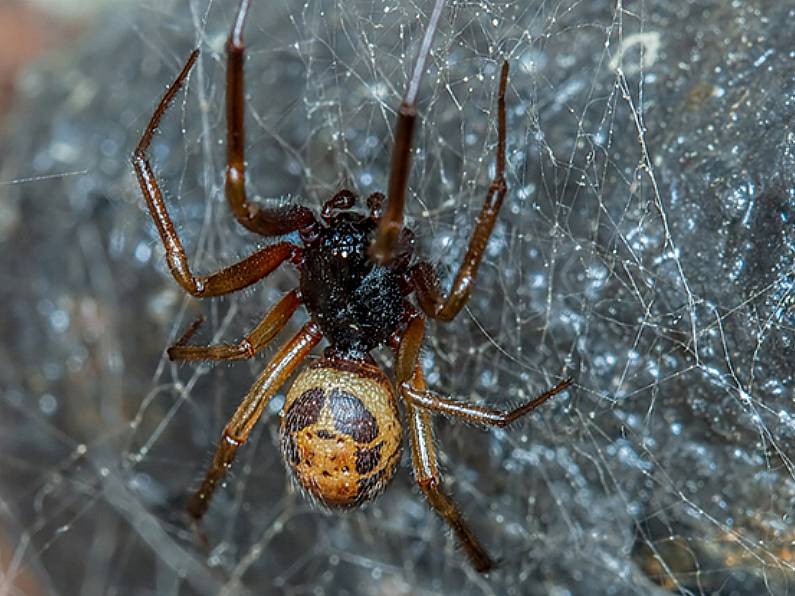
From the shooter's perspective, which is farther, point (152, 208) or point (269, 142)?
point (269, 142)

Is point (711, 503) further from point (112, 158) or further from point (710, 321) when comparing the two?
point (112, 158)

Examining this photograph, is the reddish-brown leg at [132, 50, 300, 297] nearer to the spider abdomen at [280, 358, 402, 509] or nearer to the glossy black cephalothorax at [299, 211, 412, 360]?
the glossy black cephalothorax at [299, 211, 412, 360]

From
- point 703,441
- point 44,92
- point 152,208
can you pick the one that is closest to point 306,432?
point 152,208

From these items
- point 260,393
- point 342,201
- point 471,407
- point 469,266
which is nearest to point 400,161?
point 469,266

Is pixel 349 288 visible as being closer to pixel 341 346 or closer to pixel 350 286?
pixel 350 286

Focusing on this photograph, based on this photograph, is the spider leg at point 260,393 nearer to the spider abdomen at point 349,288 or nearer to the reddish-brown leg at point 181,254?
the spider abdomen at point 349,288

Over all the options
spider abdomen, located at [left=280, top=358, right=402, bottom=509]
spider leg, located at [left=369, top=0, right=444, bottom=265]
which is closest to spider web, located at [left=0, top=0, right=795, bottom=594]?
spider abdomen, located at [left=280, top=358, right=402, bottom=509]
